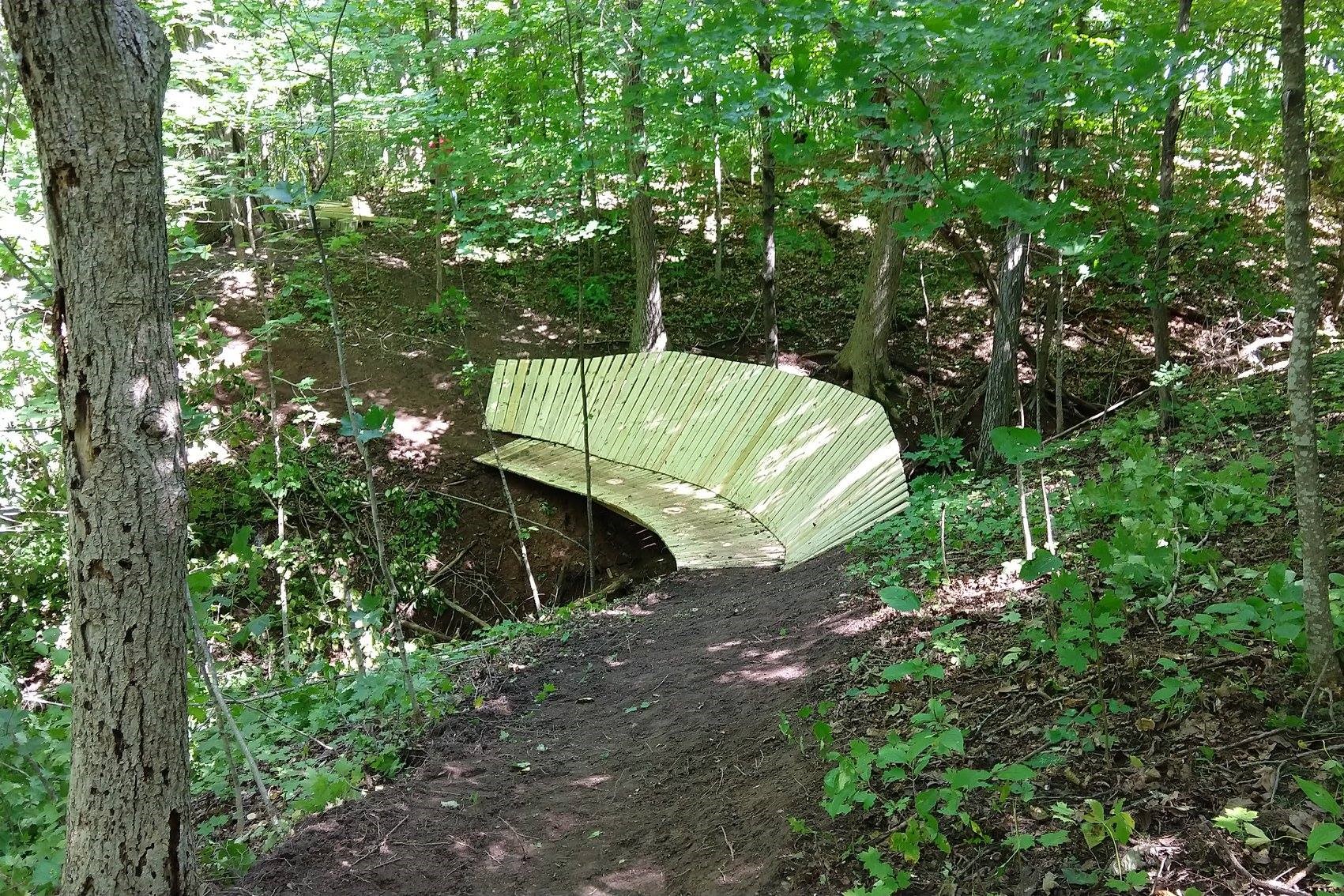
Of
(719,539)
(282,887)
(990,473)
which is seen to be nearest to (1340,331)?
(990,473)

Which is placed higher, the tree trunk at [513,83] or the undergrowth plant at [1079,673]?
the tree trunk at [513,83]

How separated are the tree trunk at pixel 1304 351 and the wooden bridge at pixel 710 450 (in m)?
4.27

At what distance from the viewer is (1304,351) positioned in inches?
98.5

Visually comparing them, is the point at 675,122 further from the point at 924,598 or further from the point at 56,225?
the point at 56,225

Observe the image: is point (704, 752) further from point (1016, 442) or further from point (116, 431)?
point (116, 431)

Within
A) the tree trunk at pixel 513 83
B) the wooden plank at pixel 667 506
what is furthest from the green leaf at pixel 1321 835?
the tree trunk at pixel 513 83

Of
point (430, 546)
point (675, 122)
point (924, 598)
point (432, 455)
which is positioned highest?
point (675, 122)

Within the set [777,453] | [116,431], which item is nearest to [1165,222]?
[777,453]

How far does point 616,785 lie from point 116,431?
2.49 metres

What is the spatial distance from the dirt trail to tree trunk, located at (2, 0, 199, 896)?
0.68 meters

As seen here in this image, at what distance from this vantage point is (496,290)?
14.1 metres

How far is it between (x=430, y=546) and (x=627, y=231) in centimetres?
792

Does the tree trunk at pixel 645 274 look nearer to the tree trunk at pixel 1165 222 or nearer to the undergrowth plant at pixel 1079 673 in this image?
the tree trunk at pixel 1165 222

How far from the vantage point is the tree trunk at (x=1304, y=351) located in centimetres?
245
